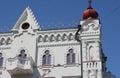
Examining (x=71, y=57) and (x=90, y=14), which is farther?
(x=90, y=14)

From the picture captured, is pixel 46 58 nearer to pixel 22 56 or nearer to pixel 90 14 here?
pixel 22 56

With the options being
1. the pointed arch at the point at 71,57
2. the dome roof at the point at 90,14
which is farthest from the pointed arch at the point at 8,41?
the dome roof at the point at 90,14

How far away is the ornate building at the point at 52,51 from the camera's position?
39656 millimetres

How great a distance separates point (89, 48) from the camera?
40.3 meters

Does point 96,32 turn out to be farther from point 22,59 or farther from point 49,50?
point 22,59

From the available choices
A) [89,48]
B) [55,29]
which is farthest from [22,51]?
[89,48]

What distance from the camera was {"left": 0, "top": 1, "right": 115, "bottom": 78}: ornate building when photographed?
39.7 m

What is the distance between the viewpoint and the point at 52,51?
41406 mm

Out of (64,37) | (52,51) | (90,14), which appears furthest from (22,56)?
(90,14)

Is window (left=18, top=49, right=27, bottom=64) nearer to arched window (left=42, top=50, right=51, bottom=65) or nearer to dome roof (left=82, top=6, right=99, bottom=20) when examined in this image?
arched window (left=42, top=50, right=51, bottom=65)

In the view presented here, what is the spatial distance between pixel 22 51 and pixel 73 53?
5.70 m

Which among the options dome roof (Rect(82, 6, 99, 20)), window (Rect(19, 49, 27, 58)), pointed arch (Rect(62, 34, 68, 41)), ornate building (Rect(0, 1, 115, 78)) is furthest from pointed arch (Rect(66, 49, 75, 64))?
window (Rect(19, 49, 27, 58))

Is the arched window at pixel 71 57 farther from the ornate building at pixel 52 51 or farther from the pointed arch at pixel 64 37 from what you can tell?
the pointed arch at pixel 64 37

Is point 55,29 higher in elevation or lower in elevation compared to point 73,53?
higher
